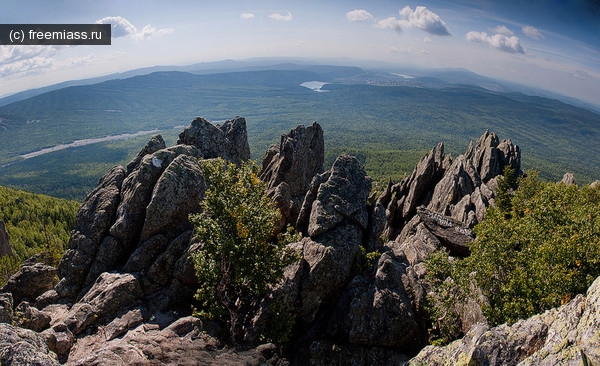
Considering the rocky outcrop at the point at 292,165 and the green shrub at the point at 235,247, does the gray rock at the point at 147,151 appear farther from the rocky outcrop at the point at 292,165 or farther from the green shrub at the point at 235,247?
the green shrub at the point at 235,247

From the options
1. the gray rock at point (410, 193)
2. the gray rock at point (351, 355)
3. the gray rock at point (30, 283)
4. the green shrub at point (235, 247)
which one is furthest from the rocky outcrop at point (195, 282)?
the gray rock at point (410, 193)

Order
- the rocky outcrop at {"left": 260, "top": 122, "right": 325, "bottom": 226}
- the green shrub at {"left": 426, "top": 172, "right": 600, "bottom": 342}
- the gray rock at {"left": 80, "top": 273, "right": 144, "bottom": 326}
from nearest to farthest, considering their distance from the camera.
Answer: the green shrub at {"left": 426, "top": 172, "right": 600, "bottom": 342} → the gray rock at {"left": 80, "top": 273, "right": 144, "bottom": 326} → the rocky outcrop at {"left": 260, "top": 122, "right": 325, "bottom": 226}

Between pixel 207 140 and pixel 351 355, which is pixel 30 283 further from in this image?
pixel 351 355

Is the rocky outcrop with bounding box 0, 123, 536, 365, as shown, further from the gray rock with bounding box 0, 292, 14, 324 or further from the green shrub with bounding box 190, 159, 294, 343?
the green shrub with bounding box 190, 159, 294, 343

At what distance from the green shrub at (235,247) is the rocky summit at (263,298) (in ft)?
5.36

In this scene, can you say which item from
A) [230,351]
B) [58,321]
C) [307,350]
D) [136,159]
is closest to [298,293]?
[307,350]

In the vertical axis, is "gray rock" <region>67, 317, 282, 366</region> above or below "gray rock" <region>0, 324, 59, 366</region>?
below

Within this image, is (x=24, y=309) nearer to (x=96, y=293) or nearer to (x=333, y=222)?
(x=96, y=293)

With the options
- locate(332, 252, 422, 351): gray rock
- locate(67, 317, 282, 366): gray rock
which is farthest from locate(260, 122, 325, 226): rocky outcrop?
locate(67, 317, 282, 366): gray rock

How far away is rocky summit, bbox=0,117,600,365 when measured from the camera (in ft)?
45.4

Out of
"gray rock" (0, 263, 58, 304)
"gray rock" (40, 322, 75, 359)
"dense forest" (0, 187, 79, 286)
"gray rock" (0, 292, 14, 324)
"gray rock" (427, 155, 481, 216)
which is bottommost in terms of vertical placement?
"dense forest" (0, 187, 79, 286)

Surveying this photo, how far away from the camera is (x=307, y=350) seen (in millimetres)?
22031

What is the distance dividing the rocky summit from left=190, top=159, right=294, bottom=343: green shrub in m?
1.63

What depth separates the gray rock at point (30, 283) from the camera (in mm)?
31625
